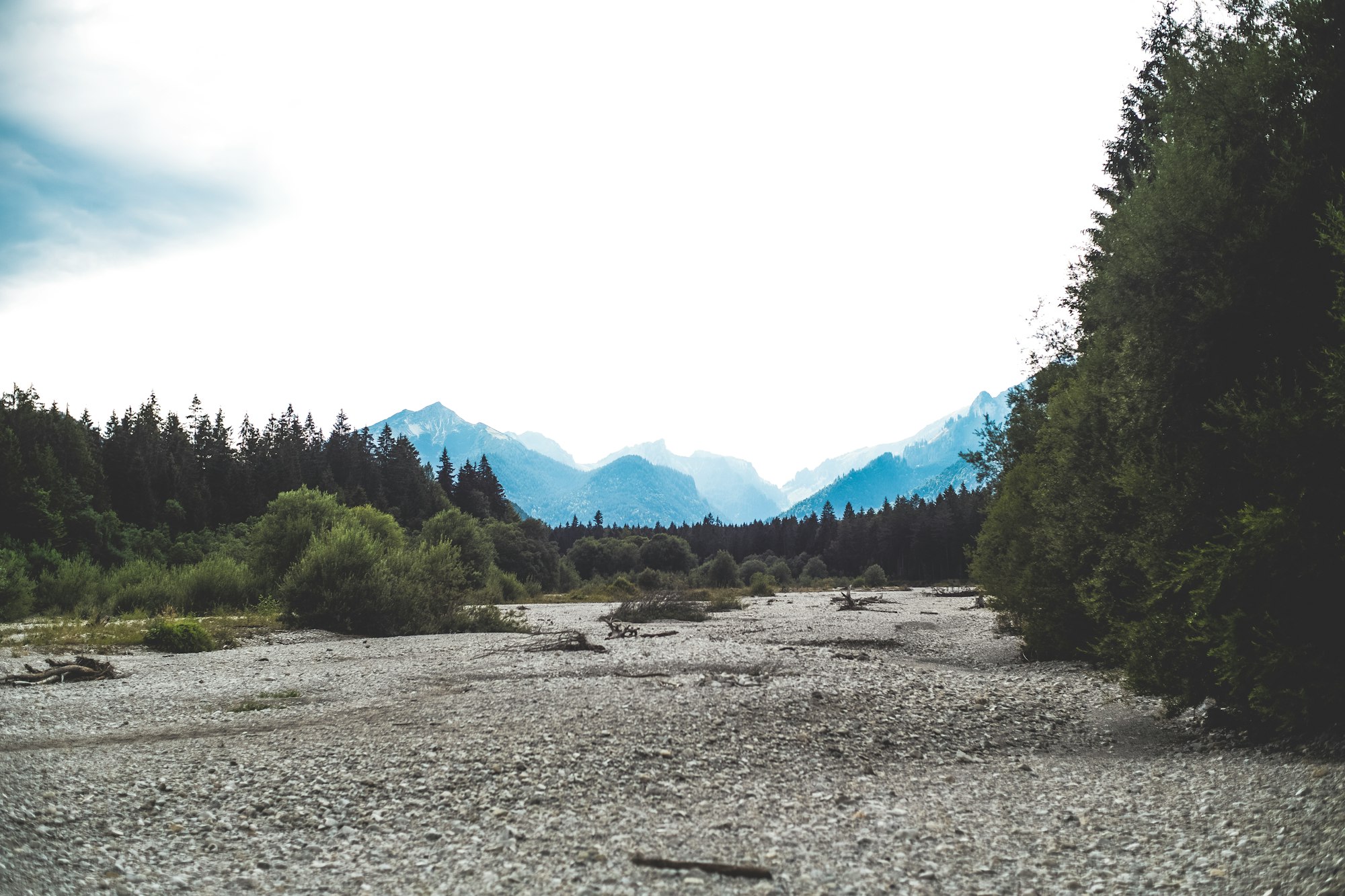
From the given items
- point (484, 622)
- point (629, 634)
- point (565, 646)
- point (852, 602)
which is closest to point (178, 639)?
point (484, 622)

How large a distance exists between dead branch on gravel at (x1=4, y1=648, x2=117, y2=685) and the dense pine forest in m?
19.5

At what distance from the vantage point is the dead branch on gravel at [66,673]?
13625 mm

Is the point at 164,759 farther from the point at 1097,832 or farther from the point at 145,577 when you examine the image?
the point at 145,577

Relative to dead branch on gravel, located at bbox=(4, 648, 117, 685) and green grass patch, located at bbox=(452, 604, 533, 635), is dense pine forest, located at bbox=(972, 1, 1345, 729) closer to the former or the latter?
dead branch on gravel, located at bbox=(4, 648, 117, 685)

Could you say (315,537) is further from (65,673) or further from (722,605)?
(722,605)

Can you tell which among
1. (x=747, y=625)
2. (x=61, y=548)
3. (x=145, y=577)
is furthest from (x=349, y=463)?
(x=747, y=625)

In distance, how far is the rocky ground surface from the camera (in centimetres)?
509

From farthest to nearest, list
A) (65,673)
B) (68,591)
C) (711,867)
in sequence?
(68,591) → (65,673) → (711,867)

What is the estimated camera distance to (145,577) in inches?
1264

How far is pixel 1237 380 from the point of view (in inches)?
307

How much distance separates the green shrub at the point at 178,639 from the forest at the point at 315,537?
5463 millimetres

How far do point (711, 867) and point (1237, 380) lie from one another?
7.75m

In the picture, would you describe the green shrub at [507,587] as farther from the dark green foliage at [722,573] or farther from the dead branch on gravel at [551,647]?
the dead branch on gravel at [551,647]

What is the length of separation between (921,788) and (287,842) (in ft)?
19.9
